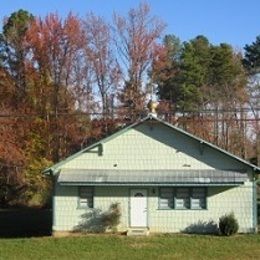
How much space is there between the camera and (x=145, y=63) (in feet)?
205

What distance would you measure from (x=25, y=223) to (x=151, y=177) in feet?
41.6

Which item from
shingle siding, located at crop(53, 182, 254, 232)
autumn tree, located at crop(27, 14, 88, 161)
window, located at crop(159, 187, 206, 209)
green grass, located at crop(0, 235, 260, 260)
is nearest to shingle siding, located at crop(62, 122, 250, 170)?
window, located at crop(159, 187, 206, 209)

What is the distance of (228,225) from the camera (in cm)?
3494

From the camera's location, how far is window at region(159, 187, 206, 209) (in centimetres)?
3659

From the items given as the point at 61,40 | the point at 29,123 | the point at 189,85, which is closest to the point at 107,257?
the point at 29,123

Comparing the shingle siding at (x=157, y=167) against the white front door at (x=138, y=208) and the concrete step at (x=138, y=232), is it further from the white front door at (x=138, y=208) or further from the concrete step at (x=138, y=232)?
the concrete step at (x=138, y=232)

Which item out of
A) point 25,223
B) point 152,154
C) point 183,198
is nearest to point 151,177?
point 152,154

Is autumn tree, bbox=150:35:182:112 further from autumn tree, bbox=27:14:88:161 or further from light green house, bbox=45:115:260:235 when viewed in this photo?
light green house, bbox=45:115:260:235

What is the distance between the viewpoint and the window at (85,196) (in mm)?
36750

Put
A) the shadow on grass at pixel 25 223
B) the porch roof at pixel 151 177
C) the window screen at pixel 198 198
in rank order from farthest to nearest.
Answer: the shadow on grass at pixel 25 223
the window screen at pixel 198 198
the porch roof at pixel 151 177

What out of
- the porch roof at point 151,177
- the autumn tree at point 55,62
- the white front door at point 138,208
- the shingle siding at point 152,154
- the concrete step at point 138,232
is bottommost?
the concrete step at point 138,232

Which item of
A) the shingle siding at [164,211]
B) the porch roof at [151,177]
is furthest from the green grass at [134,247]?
the porch roof at [151,177]

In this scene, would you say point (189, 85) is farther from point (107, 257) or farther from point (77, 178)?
point (107, 257)

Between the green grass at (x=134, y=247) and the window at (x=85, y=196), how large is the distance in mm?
2266
